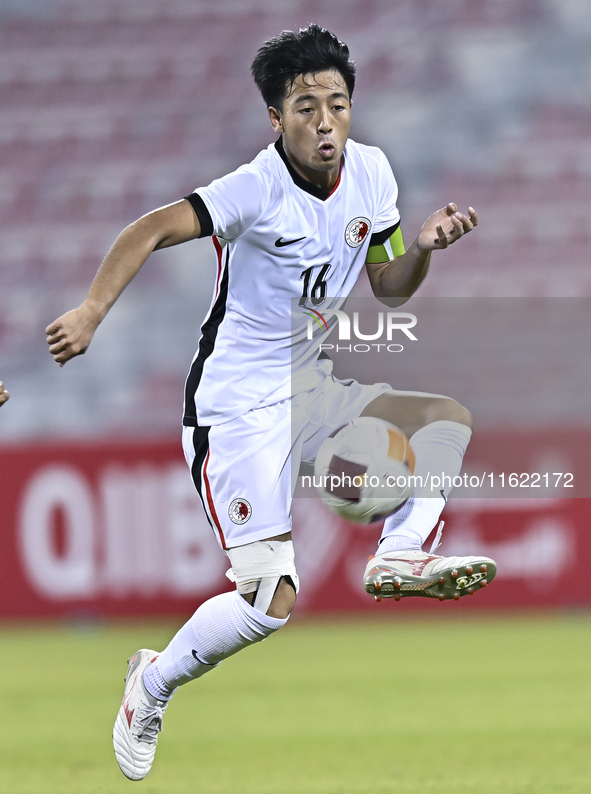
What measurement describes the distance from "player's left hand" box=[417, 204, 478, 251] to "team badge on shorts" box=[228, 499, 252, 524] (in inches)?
38.5

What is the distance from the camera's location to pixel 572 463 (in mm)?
9508

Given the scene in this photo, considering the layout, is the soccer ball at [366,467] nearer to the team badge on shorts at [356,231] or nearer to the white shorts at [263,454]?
the white shorts at [263,454]

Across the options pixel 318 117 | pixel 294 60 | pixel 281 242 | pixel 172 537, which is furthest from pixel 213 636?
pixel 172 537

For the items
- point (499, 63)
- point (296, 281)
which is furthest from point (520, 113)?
point (296, 281)

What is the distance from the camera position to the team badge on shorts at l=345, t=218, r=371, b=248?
4074mm

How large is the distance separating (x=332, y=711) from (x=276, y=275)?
3253mm

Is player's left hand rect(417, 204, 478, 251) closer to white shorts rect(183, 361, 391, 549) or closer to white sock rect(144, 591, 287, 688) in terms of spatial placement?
white shorts rect(183, 361, 391, 549)

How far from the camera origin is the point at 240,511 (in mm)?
3959

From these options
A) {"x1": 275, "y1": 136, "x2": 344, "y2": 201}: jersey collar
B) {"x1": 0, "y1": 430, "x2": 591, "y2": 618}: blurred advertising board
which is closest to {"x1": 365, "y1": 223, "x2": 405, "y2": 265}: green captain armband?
{"x1": 275, "y1": 136, "x2": 344, "y2": 201}: jersey collar

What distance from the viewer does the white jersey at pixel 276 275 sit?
3.93 meters

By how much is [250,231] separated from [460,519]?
579 cm

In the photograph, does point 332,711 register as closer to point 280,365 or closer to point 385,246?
point 280,365

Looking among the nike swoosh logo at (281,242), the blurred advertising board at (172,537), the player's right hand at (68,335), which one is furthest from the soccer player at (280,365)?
the blurred advertising board at (172,537)

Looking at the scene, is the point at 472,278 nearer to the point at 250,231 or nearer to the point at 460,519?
the point at 460,519
